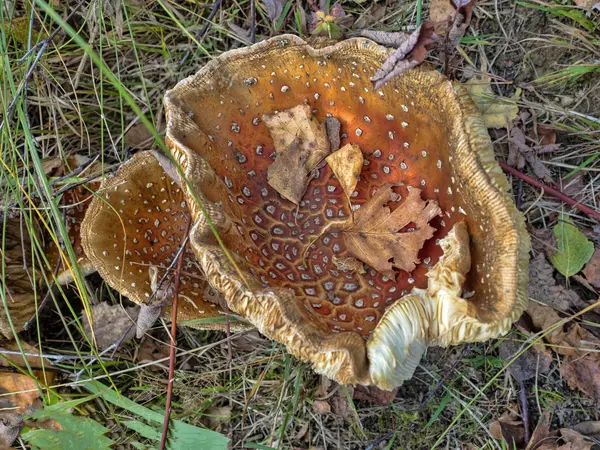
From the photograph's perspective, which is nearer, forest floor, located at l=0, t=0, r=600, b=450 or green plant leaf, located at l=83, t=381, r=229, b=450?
green plant leaf, located at l=83, t=381, r=229, b=450

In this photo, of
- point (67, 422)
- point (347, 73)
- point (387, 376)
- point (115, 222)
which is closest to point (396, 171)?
point (347, 73)

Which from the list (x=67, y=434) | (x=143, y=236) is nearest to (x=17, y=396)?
(x=67, y=434)

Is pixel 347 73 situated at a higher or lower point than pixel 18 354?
higher

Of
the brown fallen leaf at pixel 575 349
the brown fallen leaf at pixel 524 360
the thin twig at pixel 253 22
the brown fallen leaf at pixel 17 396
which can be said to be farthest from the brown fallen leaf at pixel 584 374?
the brown fallen leaf at pixel 17 396

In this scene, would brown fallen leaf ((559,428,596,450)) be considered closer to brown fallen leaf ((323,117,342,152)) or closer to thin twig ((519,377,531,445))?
thin twig ((519,377,531,445))

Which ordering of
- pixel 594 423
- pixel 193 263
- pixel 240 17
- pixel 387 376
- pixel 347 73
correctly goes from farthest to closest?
pixel 240 17 → pixel 193 263 → pixel 594 423 → pixel 347 73 → pixel 387 376

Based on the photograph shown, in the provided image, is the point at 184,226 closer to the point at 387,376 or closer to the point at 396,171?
the point at 396,171

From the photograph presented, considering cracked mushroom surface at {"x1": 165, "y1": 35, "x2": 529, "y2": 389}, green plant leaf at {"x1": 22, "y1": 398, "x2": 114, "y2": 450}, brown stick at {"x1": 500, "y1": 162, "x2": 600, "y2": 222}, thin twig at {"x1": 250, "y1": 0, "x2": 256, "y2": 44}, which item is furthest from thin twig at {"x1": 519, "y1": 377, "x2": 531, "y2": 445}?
thin twig at {"x1": 250, "y1": 0, "x2": 256, "y2": 44}
